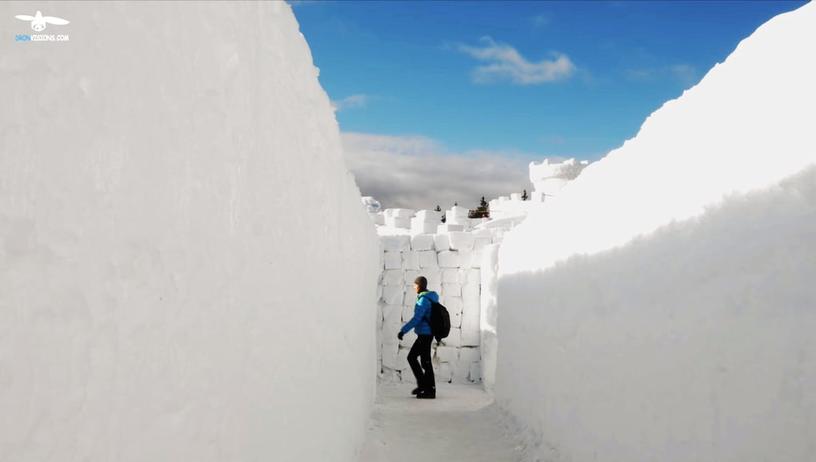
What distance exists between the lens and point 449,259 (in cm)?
1056

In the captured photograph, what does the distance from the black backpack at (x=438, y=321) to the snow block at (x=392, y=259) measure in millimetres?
2388

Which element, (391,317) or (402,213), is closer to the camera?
(391,317)

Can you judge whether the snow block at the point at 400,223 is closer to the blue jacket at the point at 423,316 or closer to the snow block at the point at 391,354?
the snow block at the point at 391,354

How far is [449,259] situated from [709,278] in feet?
26.6

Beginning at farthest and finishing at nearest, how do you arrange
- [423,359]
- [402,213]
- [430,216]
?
[402,213] → [430,216] → [423,359]

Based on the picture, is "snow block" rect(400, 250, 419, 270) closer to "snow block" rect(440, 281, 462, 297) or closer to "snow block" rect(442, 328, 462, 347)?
"snow block" rect(440, 281, 462, 297)

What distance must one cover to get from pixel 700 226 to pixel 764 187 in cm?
44

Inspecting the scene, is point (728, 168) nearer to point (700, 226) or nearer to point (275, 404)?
point (700, 226)

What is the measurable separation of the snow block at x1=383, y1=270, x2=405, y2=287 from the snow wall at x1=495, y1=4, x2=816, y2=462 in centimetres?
609

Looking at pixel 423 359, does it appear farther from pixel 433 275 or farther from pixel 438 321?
pixel 433 275

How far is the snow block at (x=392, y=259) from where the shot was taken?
10586mm

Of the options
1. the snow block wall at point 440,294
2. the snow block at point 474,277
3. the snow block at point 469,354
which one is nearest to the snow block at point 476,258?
the snow block wall at point 440,294

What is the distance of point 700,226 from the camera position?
2648mm

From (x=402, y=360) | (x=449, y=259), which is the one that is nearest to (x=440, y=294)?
(x=449, y=259)
